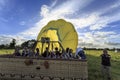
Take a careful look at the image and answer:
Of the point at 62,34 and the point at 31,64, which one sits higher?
the point at 62,34

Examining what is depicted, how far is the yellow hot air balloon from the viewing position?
2028 centimetres

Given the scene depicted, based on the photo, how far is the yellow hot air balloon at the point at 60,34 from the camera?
20.3m

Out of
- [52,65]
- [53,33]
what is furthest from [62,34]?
[52,65]

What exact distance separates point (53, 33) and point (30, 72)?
8.09m

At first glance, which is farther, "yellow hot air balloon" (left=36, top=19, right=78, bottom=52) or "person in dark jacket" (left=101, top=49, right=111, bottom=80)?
"yellow hot air balloon" (left=36, top=19, right=78, bottom=52)

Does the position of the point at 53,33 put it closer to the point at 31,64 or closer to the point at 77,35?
the point at 77,35

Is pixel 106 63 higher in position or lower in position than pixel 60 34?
lower

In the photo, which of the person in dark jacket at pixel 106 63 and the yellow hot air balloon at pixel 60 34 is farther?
the yellow hot air balloon at pixel 60 34

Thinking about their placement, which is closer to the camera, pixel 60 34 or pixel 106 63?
pixel 106 63

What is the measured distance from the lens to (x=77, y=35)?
2291cm

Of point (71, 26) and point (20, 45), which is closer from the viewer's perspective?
point (20, 45)

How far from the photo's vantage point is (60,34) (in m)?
20.5

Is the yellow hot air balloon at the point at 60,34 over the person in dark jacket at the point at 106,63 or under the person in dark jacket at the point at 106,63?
over

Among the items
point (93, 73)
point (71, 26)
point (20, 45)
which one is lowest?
point (93, 73)
